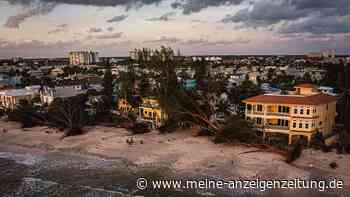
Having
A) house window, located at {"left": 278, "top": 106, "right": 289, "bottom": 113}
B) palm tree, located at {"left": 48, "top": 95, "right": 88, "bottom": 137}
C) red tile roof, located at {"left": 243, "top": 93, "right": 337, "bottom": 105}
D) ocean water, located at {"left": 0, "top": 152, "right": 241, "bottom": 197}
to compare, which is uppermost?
red tile roof, located at {"left": 243, "top": 93, "right": 337, "bottom": 105}

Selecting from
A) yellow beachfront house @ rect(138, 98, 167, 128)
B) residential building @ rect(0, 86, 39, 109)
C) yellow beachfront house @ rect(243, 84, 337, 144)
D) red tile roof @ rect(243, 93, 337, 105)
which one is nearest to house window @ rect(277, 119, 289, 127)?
yellow beachfront house @ rect(243, 84, 337, 144)

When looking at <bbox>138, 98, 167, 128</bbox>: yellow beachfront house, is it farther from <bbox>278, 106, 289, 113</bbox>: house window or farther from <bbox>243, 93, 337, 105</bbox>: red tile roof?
<bbox>278, 106, 289, 113</bbox>: house window

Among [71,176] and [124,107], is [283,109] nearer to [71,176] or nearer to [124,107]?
[71,176]

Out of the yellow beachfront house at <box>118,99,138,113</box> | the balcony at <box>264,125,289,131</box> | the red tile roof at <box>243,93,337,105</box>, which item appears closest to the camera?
the red tile roof at <box>243,93,337,105</box>

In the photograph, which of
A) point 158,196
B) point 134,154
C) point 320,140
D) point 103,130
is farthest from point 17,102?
point 320,140

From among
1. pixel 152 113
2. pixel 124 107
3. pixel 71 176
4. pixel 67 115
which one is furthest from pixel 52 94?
pixel 71 176

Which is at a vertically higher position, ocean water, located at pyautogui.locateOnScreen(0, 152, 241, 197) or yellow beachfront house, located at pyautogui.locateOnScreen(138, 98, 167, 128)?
yellow beachfront house, located at pyautogui.locateOnScreen(138, 98, 167, 128)

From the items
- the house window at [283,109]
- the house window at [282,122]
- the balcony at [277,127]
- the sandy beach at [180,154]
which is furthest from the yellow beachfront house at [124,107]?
the house window at [283,109]
